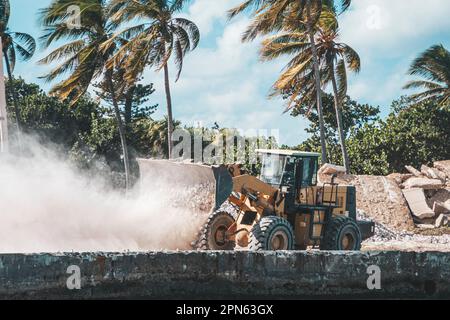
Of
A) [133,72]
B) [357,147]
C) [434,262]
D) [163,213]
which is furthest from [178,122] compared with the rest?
[434,262]

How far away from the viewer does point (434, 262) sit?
46.6 ft

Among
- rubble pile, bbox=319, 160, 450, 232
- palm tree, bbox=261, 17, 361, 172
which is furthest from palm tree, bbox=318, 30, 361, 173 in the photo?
rubble pile, bbox=319, 160, 450, 232

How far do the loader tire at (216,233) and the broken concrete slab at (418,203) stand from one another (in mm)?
11758

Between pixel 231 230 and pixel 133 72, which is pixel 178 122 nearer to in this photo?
pixel 133 72

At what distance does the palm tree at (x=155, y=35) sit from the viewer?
1277 inches

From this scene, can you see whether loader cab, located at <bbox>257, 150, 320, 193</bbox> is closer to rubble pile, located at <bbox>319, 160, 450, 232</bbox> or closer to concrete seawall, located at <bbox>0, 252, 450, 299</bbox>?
concrete seawall, located at <bbox>0, 252, 450, 299</bbox>

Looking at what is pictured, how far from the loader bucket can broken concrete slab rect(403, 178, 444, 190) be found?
12.3 m

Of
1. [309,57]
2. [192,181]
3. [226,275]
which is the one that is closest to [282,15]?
[309,57]

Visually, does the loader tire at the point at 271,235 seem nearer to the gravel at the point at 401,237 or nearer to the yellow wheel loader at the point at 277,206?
the yellow wheel loader at the point at 277,206

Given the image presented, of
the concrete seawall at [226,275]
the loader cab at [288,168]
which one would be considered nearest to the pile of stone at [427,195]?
the loader cab at [288,168]

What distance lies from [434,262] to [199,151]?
30559mm

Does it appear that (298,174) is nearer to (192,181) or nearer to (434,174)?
(192,181)

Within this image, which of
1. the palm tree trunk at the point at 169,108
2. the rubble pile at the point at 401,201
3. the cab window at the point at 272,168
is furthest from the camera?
the palm tree trunk at the point at 169,108

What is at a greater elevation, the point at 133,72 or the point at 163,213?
the point at 133,72
